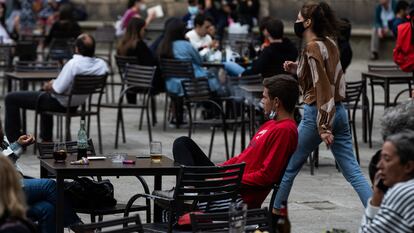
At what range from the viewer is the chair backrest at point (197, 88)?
1505 cm

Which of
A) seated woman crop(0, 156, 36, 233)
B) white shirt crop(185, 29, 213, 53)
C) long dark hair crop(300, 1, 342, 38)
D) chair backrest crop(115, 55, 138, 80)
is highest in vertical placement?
long dark hair crop(300, 1, 342, 38)

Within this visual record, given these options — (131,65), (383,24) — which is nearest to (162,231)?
(131,65)

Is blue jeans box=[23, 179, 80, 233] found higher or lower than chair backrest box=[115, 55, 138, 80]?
higher

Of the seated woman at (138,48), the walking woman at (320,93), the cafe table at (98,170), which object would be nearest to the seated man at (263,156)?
the cafe table at (98,170)

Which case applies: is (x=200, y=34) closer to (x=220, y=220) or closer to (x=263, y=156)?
(x=263, y=156)

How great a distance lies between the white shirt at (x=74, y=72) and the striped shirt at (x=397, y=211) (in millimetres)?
8489

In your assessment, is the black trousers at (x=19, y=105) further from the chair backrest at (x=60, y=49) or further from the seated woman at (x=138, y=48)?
the chair backrest at (x=60, y=49)

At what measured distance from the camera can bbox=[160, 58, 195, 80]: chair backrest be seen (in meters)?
17.1

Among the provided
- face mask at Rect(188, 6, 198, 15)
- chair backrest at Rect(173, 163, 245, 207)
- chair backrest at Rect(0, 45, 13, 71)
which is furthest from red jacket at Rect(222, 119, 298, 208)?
face mask at Rect(188, 6, 198, 15)

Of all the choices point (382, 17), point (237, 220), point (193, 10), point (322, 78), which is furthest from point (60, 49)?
point (237, 220)

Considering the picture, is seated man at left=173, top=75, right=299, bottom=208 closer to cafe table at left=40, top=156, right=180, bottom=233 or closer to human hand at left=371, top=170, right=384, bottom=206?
cafe table at left=40, top=156, right=180, bottom=233

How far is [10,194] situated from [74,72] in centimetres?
870

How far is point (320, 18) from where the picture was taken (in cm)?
998

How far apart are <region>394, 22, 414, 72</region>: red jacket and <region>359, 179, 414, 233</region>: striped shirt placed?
6.12 metres
